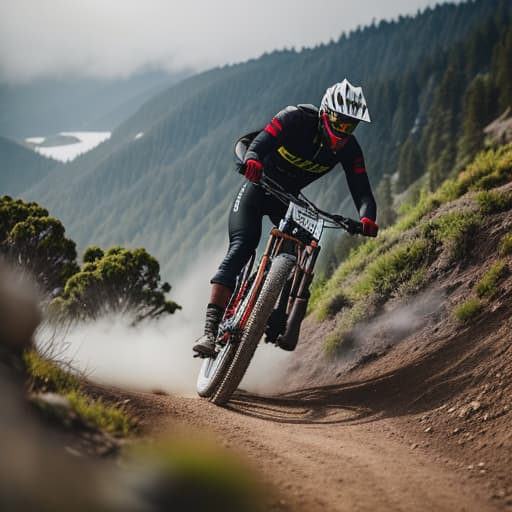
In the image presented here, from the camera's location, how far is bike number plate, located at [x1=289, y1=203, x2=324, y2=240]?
5980 mm

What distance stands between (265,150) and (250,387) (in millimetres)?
5714

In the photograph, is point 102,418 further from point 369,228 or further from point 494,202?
point 494,202

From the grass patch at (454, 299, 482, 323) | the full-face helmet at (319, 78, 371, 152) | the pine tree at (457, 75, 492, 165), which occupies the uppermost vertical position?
the pine tree at (457, 75, 492, 165)

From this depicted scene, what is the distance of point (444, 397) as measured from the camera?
5207mm

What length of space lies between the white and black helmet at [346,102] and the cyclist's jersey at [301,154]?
0.43 m

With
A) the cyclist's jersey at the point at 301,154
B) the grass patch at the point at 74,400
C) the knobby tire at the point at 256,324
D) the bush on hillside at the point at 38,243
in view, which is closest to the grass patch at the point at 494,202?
the cyclist's jersey at the point at 301,154

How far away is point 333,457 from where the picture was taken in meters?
3.74

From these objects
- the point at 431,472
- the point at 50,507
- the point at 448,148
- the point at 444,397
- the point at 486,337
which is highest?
the point at 448,148

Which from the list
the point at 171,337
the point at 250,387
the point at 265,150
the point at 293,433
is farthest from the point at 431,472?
the point at 171,337

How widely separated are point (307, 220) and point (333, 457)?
2.94 meters

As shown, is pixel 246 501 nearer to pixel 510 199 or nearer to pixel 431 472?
pixel 431 472

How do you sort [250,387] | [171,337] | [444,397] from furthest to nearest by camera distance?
[171,337] < [250,387] < [444,397]

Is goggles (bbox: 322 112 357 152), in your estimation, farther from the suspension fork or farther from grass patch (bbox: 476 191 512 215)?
grass patch (bbox: 476 191 512 215)

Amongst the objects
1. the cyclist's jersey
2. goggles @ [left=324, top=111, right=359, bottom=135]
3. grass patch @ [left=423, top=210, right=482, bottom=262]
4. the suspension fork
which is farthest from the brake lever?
grass patch @ [left=423, top=210, right=482, bottom=262]
